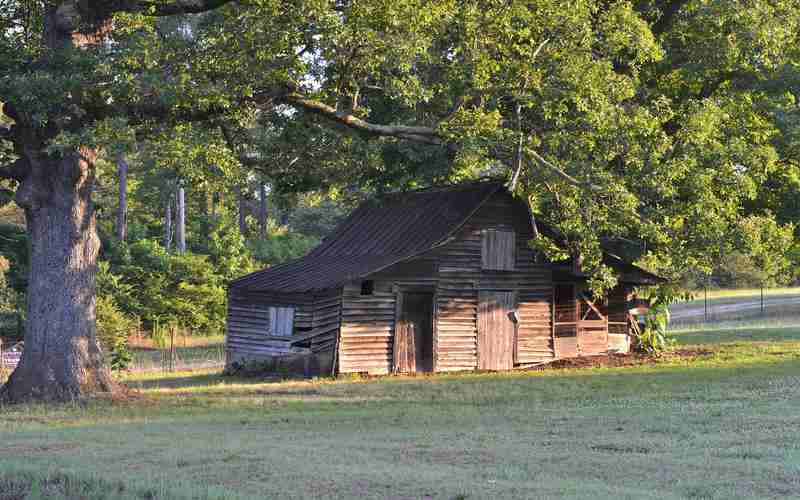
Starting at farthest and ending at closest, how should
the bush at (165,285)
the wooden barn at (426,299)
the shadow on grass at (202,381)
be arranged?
the bush at (165,285)
the wooden barn at (426,299)
the shadow on grass at (202,381)

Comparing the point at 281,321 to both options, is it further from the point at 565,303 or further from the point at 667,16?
the point at 667,16

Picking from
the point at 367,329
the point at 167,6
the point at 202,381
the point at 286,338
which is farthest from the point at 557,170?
the point at 202,381

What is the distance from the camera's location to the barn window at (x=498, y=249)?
3422 cm

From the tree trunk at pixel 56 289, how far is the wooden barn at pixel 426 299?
835 centimetres

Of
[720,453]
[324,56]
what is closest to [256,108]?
[324,56]

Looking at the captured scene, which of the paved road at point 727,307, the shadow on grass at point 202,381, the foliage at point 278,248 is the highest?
the foliage at point 278,248

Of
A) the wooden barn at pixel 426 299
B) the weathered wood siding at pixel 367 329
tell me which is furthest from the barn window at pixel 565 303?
the weathered wood siding at pixel 367 329

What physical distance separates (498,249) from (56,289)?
47.6ft

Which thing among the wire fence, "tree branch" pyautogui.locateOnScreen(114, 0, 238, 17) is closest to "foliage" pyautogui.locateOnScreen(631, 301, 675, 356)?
the wire fence

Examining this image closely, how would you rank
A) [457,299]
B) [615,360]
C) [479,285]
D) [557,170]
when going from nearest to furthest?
[557,170] → [457,299] → [479,285] → [615,360]

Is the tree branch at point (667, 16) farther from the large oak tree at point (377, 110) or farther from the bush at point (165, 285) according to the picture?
the bush at point (165, 285)

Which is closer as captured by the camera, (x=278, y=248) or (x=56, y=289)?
(x=56, y=289)

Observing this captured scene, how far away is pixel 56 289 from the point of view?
24.9 meters

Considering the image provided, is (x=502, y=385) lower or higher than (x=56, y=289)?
lower
